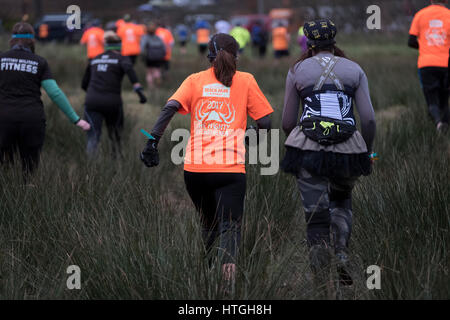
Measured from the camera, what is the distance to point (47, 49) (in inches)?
902

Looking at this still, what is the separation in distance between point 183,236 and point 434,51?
5980 millimetres

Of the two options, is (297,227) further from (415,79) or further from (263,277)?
(415,79)

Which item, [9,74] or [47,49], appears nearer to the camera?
[9,74]

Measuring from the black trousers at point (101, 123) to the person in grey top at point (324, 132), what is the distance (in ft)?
14.5

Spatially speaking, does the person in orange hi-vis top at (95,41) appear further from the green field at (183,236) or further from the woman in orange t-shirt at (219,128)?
the woman in orange t-shirt at (219,128)

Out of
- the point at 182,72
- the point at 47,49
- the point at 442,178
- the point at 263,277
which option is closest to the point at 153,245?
the point at 263,277

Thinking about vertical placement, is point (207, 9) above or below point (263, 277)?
above

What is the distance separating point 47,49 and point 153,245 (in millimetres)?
20046

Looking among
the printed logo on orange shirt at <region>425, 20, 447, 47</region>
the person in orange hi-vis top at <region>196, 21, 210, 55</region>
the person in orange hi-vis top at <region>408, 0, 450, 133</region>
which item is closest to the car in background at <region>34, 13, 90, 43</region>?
the person in orange hi-vis top at <region>196, 21, 210, 55</region>

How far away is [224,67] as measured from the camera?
4.43m

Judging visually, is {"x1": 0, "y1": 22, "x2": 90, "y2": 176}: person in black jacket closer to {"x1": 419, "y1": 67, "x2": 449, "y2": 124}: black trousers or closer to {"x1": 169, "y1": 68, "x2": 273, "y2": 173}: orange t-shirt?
{"x1": 169, "y1": 68, "x2": 273, "y2": 173}: orange t-shirt

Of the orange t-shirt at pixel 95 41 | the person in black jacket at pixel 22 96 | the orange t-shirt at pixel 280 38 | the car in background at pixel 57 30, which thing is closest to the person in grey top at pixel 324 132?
the person in black jacket at pixel 22 96
